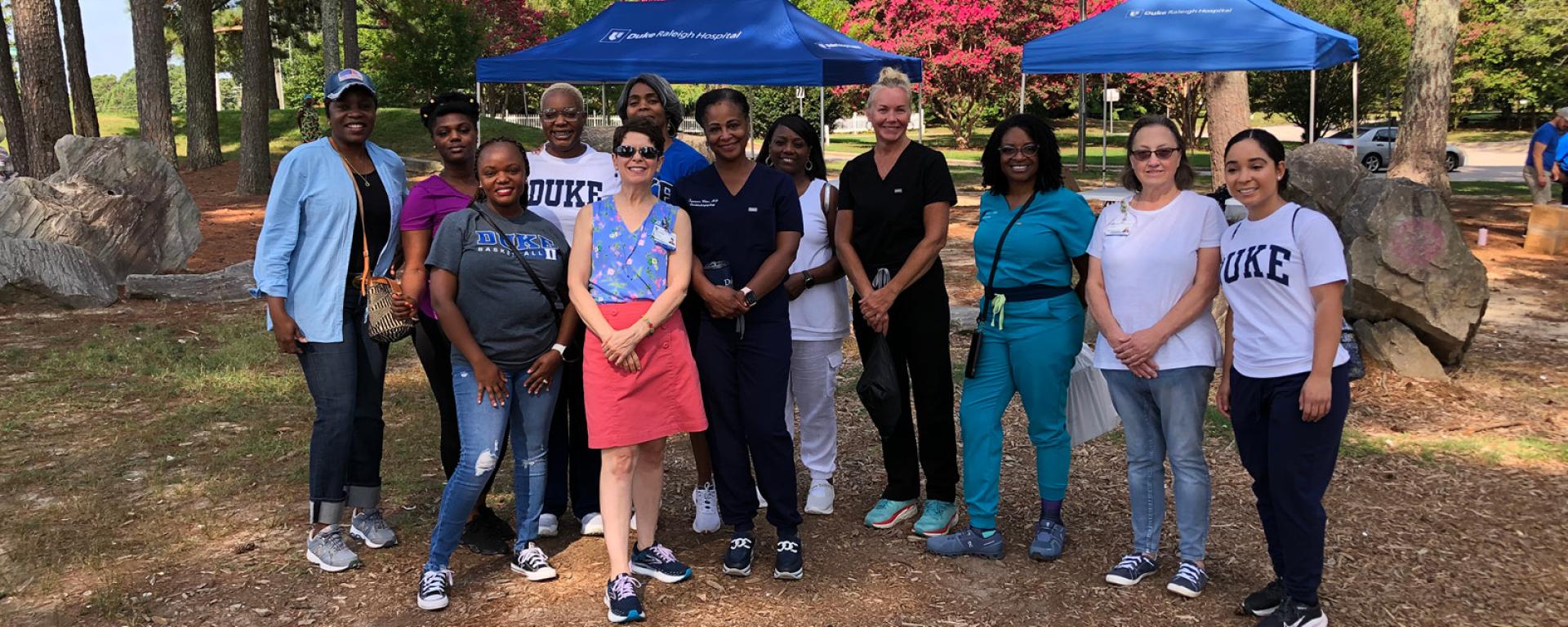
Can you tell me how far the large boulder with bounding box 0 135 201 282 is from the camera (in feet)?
34.3

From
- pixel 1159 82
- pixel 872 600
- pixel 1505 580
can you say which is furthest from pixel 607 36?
pixel 1159 82

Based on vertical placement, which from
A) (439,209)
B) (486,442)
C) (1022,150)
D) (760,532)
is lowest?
(760,532)

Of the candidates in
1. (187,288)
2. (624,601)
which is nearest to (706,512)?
(624,601)

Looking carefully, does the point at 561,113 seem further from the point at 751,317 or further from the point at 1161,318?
the point at 1161,318

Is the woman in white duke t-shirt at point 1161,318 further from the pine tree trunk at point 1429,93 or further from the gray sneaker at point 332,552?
the pine tree trunk at point 1429,93

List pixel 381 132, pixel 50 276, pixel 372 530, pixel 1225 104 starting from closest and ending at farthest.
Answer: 1. pixel 372 530
2. pixel 50 276
3. pixel 1225 104
4. pixel 381 132

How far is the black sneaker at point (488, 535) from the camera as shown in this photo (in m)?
4.51

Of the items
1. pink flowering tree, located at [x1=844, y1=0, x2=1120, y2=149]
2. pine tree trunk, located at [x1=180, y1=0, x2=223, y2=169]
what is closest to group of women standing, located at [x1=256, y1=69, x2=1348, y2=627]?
pine tree trunk, located at [x1=180, y1=0, x2=223, y2=169]

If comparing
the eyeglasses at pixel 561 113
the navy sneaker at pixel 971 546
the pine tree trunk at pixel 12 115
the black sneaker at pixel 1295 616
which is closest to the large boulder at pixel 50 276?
the pine tree trunk at pixel 12 115

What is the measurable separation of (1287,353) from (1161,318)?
0.44 metres

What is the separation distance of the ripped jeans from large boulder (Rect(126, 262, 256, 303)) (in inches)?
271

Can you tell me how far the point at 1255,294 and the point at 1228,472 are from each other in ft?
6.98

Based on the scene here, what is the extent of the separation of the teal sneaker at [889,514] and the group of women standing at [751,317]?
0.02 meters

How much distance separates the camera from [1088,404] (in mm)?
4484
